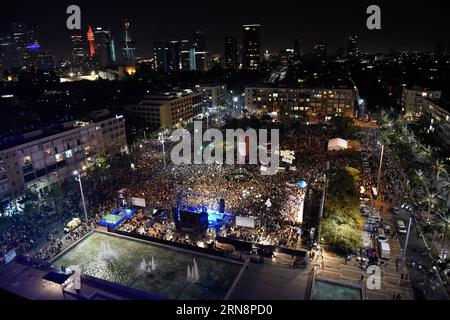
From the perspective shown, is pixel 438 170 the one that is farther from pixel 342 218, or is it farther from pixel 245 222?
pixel 245 222

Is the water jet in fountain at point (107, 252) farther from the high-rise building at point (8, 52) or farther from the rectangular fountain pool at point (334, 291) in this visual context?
the high-rise building at point (8, 52)

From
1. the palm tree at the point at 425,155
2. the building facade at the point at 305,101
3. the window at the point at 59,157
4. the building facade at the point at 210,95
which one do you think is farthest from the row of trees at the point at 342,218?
the building facade at the point at 210,95

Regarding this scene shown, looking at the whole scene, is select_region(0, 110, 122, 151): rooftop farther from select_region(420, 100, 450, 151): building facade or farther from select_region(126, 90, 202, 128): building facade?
select_region(420, 100, 450, 151): building facade

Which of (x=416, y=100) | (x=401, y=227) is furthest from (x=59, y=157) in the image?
(x=416, y=100)

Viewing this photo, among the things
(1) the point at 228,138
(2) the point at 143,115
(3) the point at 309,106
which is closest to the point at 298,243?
(1) the point at 228,138

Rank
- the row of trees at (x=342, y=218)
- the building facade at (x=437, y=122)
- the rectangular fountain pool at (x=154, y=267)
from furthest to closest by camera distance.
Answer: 1. the building facade at (x=437, y=122)
2. the row of trees at (x=342, y=218)
3. the rectangular fountain pool at (x=154, y=267)

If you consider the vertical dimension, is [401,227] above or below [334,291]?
below
